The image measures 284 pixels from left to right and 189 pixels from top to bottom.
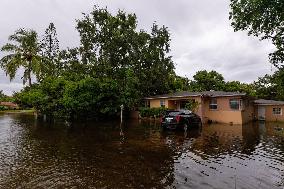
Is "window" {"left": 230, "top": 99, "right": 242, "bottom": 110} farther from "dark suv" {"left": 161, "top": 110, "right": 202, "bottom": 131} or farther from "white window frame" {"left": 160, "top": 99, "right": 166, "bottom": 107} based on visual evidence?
"white window frame" {"left": 160, "top": 99, "right": 166, "bottom": 107}

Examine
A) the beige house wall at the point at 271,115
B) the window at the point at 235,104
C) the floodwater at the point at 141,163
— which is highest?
the window at the point at 235,104

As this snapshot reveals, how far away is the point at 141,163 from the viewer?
10750 mm

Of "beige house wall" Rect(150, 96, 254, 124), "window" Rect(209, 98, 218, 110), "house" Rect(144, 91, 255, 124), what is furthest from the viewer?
"window" Rect(209, 98, 218, 110)

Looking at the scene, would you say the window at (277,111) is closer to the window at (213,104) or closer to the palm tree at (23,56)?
the window at (213,104)

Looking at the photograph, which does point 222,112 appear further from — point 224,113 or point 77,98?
point 77,98

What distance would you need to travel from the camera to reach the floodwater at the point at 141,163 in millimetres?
8406

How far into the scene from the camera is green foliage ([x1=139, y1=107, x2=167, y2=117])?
3167 centimetres

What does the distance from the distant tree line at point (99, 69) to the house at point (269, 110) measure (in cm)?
430

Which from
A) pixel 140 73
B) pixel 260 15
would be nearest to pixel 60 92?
pixel 140 73

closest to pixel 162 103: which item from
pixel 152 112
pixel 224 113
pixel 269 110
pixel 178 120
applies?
pixel 152 112

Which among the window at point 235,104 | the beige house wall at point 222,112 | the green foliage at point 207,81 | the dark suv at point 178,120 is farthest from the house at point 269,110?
the green foliage at point 207,81

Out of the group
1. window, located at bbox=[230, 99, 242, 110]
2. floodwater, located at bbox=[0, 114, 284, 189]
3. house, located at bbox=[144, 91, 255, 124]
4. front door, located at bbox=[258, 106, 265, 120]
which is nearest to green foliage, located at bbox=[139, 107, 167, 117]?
house, located at bbox=[144, 91, 255, 124]

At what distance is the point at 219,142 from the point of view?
634 inches

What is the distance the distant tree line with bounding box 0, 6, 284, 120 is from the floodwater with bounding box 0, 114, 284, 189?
15.5 meters
